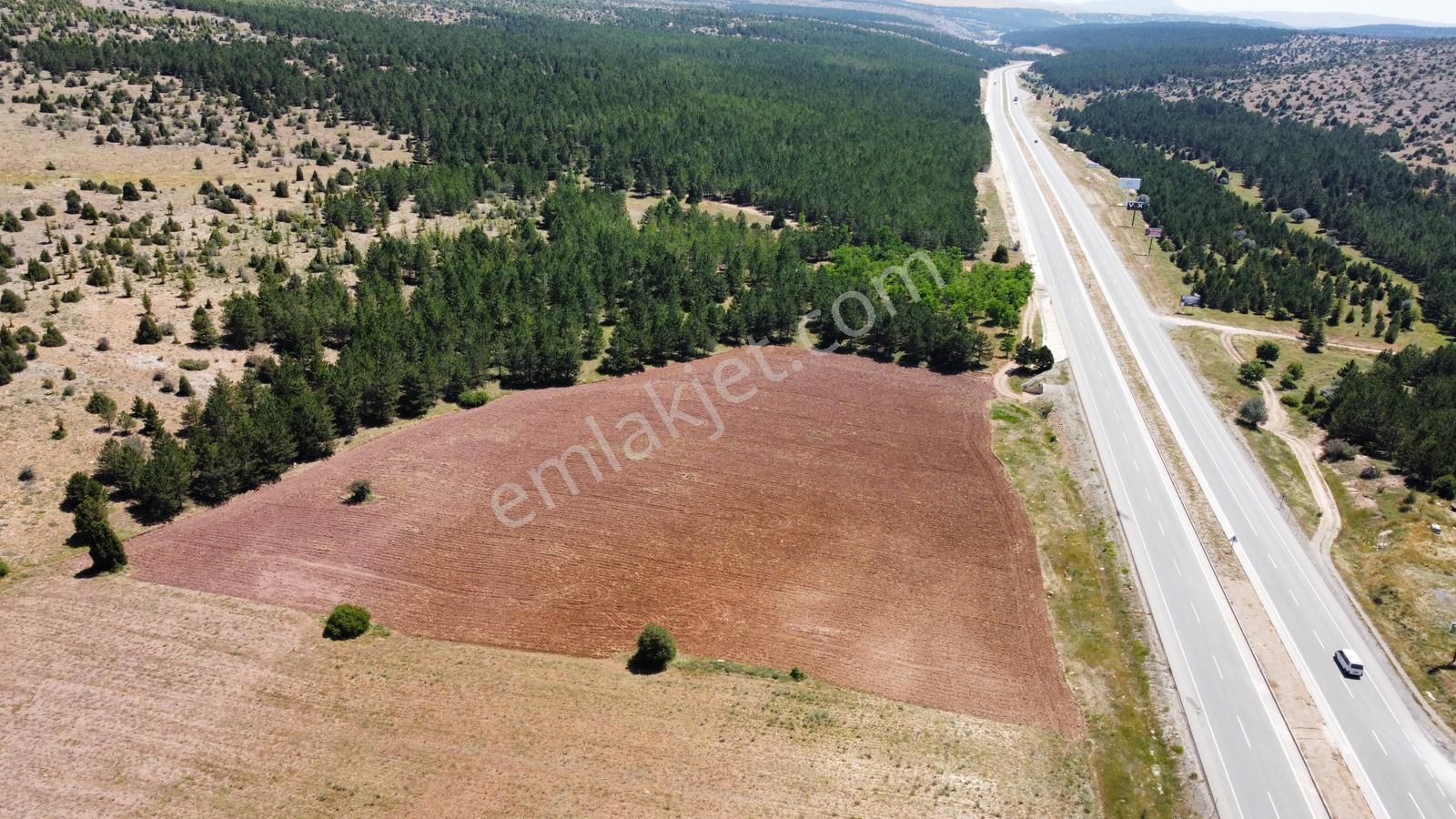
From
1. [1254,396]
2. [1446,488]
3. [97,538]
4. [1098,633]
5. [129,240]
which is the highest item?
[129,240]

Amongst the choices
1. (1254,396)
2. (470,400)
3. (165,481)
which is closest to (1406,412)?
(1254,396)

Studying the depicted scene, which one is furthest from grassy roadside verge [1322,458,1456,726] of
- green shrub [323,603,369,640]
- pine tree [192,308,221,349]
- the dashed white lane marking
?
pine tree [192,308,221,349]

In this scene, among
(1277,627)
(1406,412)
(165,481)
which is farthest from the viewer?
(1406,412)

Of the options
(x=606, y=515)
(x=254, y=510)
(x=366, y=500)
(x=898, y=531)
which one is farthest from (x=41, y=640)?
(x=898, y=531)

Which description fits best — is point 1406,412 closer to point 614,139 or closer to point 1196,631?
point 1196,631

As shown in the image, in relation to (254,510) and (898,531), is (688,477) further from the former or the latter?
(254,510)

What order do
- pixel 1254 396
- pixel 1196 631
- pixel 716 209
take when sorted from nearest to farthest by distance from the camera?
pixel 1196 631 < pixel 1254 396 < pixel 716 209

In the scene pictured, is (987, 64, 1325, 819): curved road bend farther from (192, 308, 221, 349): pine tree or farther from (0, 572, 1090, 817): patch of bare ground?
(192, 308, 221, 349): pine tree
